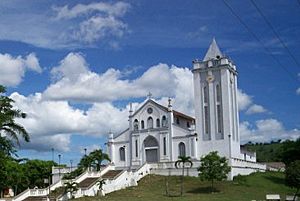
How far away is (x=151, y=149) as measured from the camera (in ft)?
248

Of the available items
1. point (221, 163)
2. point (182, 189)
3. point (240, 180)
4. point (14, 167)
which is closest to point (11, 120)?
point (14, 167)

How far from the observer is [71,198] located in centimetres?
5088

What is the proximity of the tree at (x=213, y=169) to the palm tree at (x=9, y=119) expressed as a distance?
24.1 metres

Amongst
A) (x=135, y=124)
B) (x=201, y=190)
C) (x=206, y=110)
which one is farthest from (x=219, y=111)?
(x=201, y=190)

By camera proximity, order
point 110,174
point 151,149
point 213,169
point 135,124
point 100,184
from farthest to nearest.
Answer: point 135,124 → point 151,149 → point 110,174 → point 213,169 → point 100,184

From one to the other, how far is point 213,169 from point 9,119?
25828 millimetres

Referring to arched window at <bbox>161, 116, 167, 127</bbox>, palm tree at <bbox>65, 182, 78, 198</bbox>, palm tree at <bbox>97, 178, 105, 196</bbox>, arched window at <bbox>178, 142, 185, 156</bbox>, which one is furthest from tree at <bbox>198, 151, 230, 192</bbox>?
arched window at <bbox>161, 116, 167, 127</bbox>

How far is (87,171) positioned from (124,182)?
14.5 ft

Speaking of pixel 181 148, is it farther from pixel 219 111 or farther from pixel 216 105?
pixel 216 105

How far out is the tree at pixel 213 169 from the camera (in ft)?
185

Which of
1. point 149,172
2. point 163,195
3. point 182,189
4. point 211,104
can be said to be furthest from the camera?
point 211,104

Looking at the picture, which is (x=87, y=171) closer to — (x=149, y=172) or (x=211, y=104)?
(x=149, y=172)

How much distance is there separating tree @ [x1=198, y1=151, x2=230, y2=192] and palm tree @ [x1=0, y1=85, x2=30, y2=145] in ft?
79.2

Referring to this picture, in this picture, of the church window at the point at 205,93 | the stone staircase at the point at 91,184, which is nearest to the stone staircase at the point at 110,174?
the stone staircase at the point at 91,184
